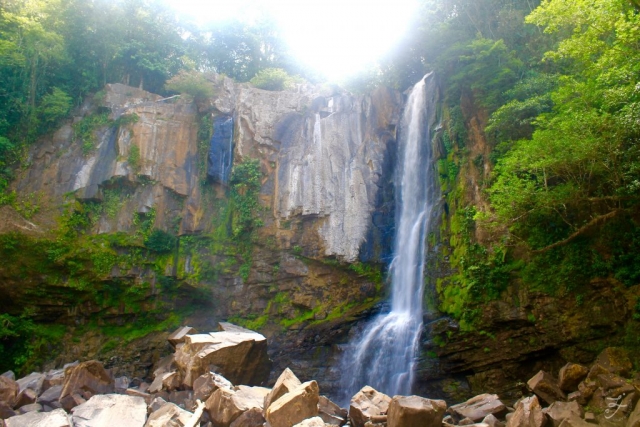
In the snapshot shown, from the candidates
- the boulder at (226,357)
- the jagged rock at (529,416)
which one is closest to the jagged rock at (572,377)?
the jagged rock at (529,416)

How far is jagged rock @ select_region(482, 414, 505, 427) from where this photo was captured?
897 cm

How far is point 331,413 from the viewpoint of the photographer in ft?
33.7

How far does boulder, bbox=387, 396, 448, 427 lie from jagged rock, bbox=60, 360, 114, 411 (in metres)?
8.23

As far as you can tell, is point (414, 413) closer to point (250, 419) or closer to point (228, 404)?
point (250, 419)

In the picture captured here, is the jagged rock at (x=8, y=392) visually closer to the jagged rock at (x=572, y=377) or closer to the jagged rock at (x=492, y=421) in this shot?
the jagged rock at (x=492, y=421)

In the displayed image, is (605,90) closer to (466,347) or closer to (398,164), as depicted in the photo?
(466,347)

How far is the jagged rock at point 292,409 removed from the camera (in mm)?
8742

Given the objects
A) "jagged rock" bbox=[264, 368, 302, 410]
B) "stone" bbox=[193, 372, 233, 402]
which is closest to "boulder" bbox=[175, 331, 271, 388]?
"stone" bbox=[193, 372, 233, 402]

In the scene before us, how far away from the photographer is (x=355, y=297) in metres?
18.2

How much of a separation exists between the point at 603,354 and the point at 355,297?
9657mm

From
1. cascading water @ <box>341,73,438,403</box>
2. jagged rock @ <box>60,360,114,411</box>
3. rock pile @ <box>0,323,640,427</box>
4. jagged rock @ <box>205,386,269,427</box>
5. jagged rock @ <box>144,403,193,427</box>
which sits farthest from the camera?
cascading water @ <box>341,73,438,403</box>

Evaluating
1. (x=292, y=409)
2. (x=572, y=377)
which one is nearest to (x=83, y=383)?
(x=292, y=409)

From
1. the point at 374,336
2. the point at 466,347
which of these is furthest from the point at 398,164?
the point at 466,347

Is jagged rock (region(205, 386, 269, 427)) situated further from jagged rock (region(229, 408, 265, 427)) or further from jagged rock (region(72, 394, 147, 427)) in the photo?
jagged rock (region(72, 394, 147, 427))
